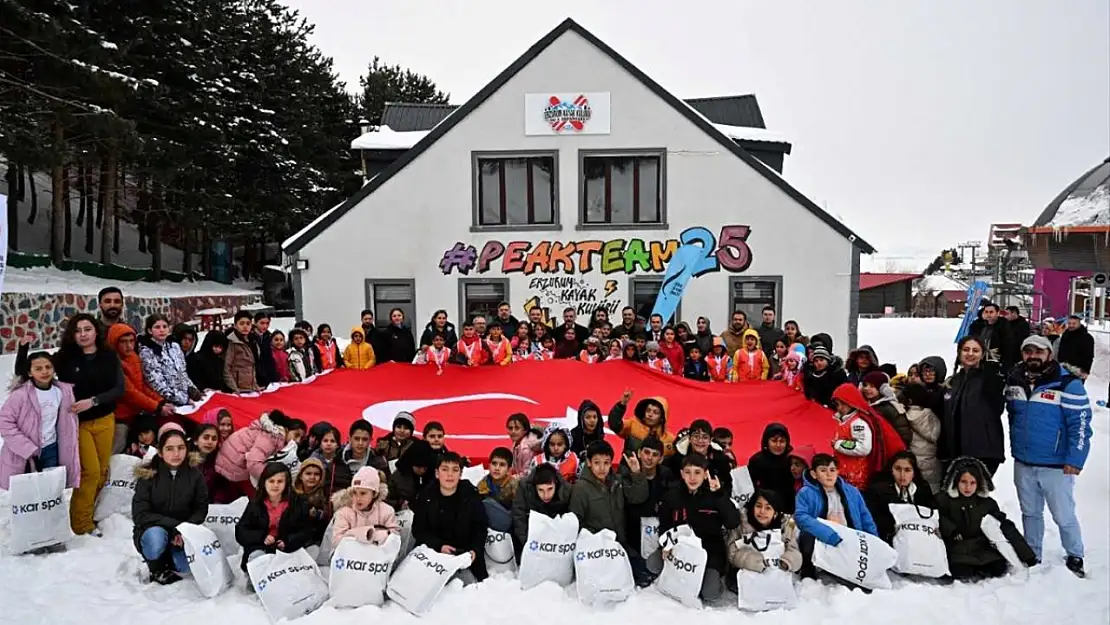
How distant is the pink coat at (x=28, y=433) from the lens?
505 centimetres

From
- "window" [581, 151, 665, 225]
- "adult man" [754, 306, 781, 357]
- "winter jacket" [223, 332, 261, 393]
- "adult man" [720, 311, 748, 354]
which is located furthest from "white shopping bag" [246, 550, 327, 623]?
"window" [581, 151, 665, 225]

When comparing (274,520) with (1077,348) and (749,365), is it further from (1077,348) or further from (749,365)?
(1077,348)

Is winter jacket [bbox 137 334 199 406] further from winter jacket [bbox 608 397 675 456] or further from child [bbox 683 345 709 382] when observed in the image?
child [bbox 683 345 709 382]

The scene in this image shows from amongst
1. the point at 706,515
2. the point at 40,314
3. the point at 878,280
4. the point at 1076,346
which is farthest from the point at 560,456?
the point at 878,280

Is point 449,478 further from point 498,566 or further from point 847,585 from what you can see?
point 847,585

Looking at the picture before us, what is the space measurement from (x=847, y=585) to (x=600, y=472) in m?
1.84

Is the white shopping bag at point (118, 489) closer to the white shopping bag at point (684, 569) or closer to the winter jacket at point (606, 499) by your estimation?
the winter jacket at point (606, 499)

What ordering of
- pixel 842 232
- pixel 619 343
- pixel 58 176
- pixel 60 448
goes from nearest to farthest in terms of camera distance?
pixel 60 448, pixel 619 343, pixel 842 232, pixel 58 176

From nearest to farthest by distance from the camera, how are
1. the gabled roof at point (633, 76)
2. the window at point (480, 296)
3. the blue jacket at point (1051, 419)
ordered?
the blue jacket at point (1051, 419) < the gabled roof at point (633, 76) < the window at point (480, 296)

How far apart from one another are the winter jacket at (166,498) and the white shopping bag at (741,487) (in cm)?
403

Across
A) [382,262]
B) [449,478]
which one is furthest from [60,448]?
[382,262]

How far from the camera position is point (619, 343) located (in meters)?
9.17

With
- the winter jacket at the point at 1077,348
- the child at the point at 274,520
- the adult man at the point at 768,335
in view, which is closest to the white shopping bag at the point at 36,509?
the child at the point at 274,520

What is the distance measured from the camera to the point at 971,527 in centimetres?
479
